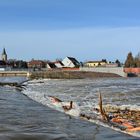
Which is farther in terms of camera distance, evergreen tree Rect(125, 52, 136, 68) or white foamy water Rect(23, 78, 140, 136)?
evergreen tree Rect(125, 52, 136, 68)

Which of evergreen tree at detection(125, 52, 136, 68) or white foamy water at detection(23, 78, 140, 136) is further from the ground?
evergreen tree at detection(125, 52, 136, 68)

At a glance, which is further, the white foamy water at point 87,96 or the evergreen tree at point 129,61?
the evergreen tree at point 129,61

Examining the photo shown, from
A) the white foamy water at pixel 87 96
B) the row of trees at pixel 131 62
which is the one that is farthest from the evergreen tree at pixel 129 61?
the white foamy water at pixel 87 96

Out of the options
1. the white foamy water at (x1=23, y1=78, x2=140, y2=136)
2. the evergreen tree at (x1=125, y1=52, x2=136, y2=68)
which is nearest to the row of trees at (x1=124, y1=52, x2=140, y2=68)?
the evergreen tree at (x1=125, y1=52, x2=136, y2=68)

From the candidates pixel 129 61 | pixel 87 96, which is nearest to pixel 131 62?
pixel 129 61

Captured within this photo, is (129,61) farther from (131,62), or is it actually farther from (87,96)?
(87,96)

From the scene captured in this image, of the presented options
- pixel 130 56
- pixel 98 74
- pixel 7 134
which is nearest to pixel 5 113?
pixel 7 134

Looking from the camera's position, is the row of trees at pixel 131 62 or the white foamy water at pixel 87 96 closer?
the white foamy water at pixel 87 96

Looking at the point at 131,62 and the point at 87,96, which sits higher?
the point at 131,62

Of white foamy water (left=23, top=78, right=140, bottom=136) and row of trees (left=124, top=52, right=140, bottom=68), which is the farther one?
row of trees (left=124, top=52, right=140, bottom=68)

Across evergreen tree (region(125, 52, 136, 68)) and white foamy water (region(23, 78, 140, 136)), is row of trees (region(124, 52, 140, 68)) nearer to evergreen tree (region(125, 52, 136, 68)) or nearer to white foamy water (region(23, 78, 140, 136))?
evergreen tree (region(125, 52, 136, 68))

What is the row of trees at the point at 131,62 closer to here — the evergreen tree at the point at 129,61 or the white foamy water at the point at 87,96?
the evergreen tree at the point at 129,61

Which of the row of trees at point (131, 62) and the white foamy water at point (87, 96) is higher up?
the row of trees at point (131, 62)

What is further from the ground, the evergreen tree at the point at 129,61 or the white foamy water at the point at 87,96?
the evergreen tree at the point at 129,61
